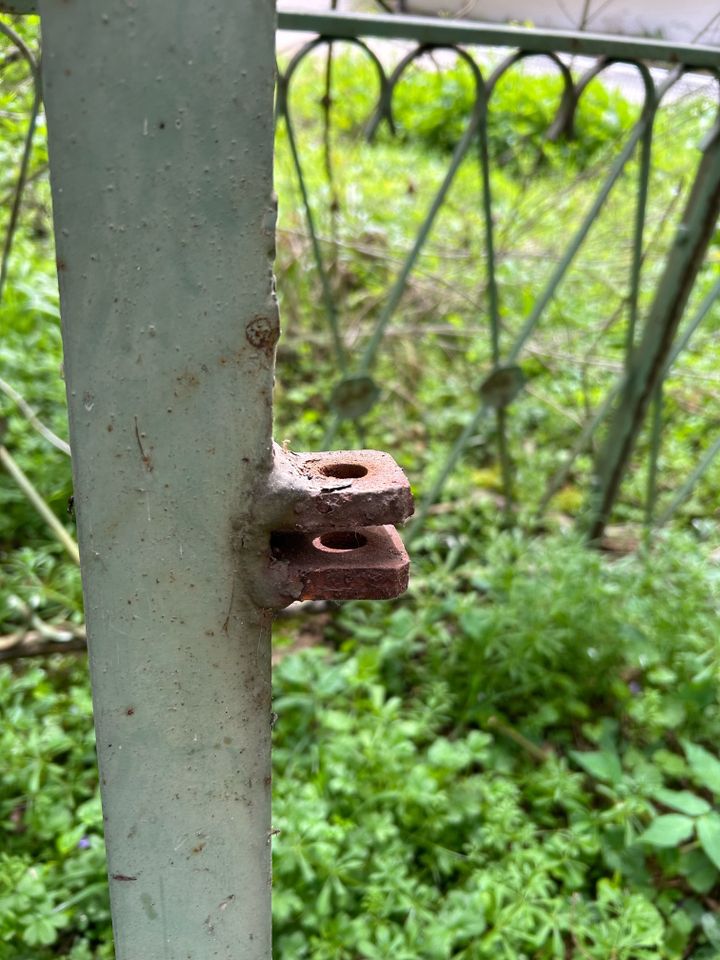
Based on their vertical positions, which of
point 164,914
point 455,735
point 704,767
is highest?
point 164,914

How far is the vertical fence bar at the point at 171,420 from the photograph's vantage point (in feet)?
1.86

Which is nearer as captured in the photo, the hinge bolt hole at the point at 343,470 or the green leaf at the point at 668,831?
the hinge bolt hole at the point at 343,470

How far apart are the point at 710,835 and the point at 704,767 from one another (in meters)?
0.15

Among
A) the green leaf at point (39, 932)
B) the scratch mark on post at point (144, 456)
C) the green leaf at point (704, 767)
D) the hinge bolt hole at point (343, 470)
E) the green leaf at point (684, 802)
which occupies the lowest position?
the green leaf at point (39, 932)

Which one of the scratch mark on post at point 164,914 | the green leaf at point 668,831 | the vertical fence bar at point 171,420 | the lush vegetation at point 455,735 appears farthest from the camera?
the green leaf at point 668,831

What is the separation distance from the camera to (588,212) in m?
2.26

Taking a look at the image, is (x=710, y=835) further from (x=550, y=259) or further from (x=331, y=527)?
(x=550, y=259)

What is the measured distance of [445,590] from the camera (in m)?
2.39

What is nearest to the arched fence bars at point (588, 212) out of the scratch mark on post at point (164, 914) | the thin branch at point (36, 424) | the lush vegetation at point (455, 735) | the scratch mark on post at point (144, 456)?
the lush vegetation at point (455, 735)

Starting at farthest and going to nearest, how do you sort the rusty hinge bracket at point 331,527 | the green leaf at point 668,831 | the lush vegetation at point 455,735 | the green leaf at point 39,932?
the green leaf at point 668,831
the lush vegetation at point 455,735
the green leaf at point 39,932
the rusty hinge bracket at point 331,527

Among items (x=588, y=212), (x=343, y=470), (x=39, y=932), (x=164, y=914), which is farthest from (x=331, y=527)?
(x=588, y=212)

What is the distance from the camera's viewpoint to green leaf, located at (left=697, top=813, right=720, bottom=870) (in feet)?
5.20

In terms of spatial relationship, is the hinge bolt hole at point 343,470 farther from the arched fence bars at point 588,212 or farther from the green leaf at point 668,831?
the green leaf at point 668,831

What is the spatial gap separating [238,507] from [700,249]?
1.88 m
